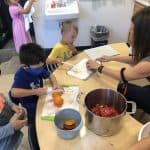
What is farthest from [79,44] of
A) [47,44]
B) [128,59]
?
[128,59]

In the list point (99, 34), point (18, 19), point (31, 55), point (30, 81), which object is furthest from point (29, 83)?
point (99, 34)

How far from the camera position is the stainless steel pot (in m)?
0.89

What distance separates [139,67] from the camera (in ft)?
3.96

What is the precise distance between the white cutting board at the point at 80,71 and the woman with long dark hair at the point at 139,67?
0.05m

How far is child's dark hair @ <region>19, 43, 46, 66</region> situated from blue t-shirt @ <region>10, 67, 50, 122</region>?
7 cm

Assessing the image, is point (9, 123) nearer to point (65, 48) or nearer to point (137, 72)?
point (137, 72)

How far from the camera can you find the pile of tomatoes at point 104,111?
37.5 inches

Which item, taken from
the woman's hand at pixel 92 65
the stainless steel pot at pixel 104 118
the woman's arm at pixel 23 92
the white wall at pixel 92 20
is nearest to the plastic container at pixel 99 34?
the white wall at pixel 92 20

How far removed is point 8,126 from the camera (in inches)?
42.9

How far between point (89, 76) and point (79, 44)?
7.03 ft

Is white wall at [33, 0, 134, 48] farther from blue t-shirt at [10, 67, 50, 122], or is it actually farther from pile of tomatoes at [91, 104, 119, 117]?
pile of tomatoes at [91, 104, 119, 117]

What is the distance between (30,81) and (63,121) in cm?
46

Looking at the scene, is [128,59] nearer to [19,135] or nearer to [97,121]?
[97,121]

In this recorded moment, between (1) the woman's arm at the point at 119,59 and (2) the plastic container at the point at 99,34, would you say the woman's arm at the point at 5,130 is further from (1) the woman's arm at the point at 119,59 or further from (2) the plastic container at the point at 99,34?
(2) the plastic container at the point at 99,34
